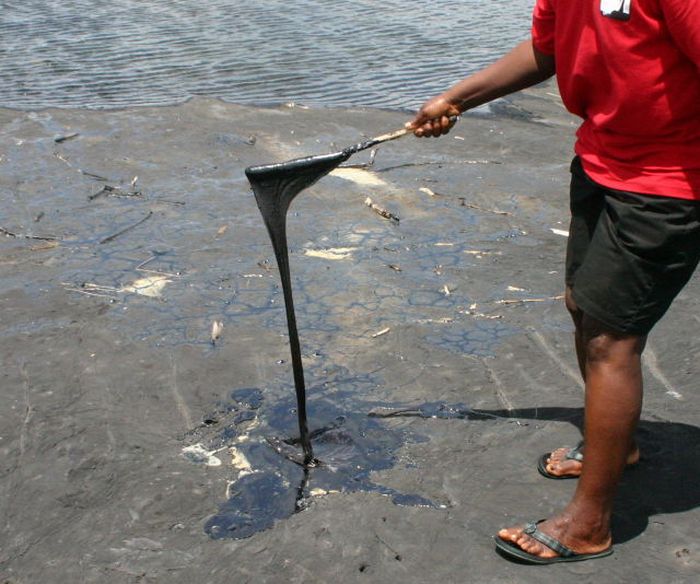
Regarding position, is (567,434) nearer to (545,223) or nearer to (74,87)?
(545,223)

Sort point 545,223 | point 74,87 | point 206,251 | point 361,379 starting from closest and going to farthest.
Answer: point 361,379
point 206,251
point 545,223
point 74,87

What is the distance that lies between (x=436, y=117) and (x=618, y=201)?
33.0 inches

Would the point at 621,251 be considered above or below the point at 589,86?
below

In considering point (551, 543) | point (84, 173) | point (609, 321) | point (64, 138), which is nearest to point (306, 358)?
point (551, 543)

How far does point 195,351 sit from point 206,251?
1.10 metres

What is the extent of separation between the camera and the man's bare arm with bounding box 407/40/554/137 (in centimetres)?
321

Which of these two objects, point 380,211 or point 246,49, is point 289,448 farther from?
point 246,49

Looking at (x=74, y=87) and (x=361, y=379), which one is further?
(x=74, y=87)

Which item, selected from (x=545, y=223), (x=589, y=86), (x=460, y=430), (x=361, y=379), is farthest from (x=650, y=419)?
(x=545, y=223)

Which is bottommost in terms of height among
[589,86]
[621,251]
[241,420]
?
[241,420]

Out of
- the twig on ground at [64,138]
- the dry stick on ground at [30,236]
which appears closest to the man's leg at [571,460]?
the dry stick on ground at [30,236]

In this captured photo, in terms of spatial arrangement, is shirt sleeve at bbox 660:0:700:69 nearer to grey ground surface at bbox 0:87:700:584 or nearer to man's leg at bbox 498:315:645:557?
man's leg at bbox 498:315:645:557

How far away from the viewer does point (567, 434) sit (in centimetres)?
359

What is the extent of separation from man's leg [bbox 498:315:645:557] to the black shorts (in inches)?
3.2
